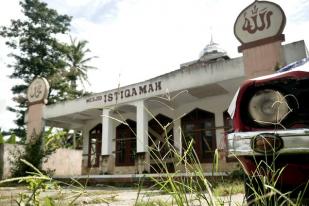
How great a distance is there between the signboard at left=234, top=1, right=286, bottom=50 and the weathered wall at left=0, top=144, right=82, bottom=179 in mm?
10489

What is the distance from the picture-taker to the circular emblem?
14.8 meters

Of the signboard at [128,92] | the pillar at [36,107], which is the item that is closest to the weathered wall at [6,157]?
the pillar at [36,107]

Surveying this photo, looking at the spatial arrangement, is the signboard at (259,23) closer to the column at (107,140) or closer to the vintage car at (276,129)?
the column at (107,140)

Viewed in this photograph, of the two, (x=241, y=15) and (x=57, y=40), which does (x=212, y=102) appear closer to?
(x=241, y=15)

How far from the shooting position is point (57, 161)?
16.1m

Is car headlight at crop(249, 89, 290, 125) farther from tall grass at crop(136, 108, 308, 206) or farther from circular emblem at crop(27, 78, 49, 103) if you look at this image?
circular emblem at crop(27, 78, 49, 103)

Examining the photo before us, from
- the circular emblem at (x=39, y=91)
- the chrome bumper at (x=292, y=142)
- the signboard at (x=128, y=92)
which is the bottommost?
the chrome bumper at (x=292, y=142)

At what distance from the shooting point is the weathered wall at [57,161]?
1364 cm

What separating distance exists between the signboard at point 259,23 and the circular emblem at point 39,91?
9.64 metres

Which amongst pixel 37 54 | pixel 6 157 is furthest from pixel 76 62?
pixel 6 157

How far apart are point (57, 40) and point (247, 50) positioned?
24.5 metres

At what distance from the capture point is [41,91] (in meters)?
15.0

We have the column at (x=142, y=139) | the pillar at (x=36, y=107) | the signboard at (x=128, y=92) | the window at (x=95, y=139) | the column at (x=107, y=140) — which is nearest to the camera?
the column at (x=142, y=139)

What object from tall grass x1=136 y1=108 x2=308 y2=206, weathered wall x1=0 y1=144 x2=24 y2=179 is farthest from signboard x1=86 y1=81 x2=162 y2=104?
tall grass x1=136 y1=108 x2=308 y2=206
